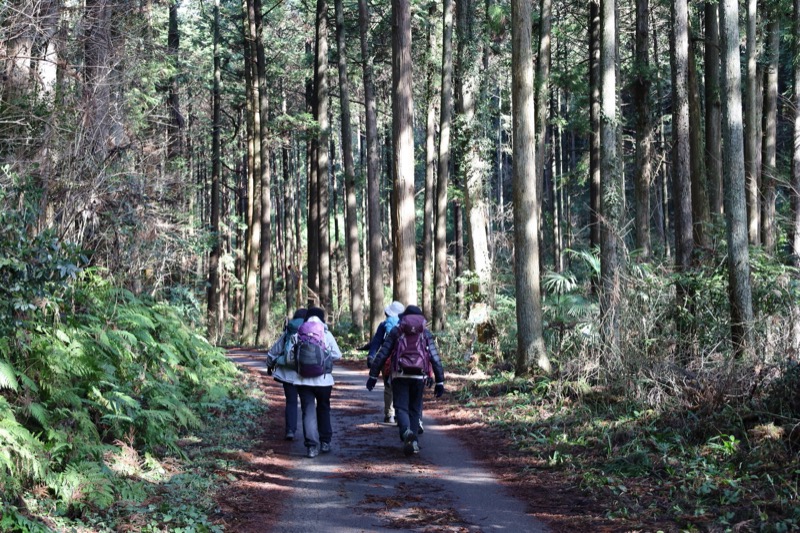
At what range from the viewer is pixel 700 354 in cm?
1066

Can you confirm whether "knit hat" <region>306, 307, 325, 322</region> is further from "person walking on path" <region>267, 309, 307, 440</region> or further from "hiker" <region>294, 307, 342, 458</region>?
"person walking on path" <region>267, 309, 307, 440</region>

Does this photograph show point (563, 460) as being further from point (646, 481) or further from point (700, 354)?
point (700, 354)

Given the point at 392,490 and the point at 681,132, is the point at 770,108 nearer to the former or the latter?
the point at 681,132

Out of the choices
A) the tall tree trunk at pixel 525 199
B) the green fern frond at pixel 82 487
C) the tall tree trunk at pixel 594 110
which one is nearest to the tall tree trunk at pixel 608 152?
the tall tree trunk at pixel 525 199

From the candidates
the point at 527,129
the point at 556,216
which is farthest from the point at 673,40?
the point at 556,216

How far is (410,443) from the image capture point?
32.0ft

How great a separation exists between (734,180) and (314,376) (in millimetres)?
7365

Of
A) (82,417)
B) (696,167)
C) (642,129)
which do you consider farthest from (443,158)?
(82,417)

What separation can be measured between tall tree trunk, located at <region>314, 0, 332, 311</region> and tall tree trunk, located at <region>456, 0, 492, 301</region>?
5825mm

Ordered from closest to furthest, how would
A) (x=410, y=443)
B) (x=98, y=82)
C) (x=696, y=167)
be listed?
(x=410, y=443) < (x=98, y=82) < (x=696, y=167)

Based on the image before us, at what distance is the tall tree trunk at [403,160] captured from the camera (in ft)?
55.2

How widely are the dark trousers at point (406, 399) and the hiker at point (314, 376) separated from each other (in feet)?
3.12

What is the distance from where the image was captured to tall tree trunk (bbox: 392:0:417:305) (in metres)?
16.8

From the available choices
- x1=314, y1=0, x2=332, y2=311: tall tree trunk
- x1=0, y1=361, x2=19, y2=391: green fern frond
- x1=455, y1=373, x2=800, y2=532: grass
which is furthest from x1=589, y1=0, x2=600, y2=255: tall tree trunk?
x1=0, y1=361, x2=19, y2=391: green fern frond
